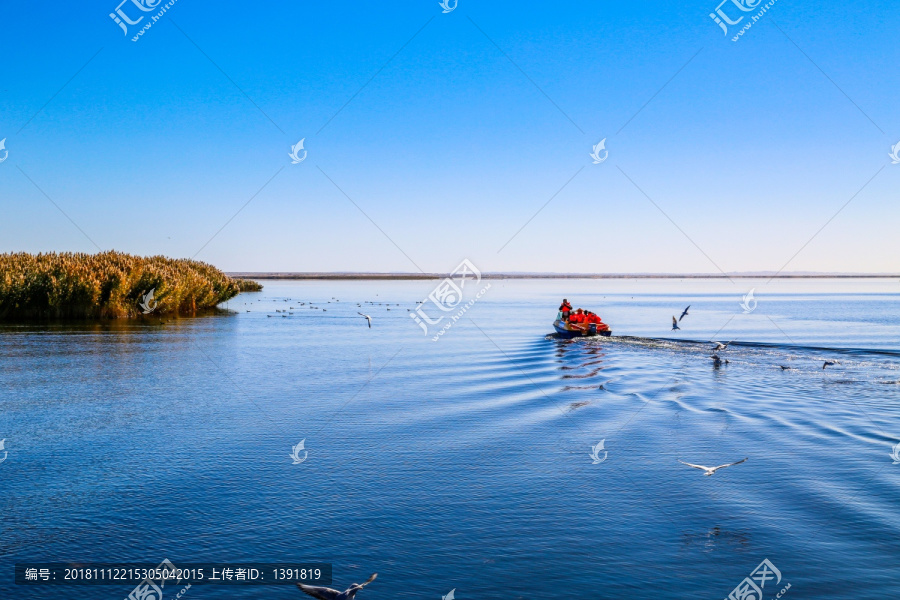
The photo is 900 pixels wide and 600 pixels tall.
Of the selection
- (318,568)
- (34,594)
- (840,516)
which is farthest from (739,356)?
(34,594)

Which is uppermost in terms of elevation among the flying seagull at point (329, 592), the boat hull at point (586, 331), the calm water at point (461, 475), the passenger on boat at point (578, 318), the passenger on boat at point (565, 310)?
the passenger on boat at point (565, 310)

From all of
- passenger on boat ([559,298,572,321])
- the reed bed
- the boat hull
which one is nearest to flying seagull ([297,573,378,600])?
the boat hull

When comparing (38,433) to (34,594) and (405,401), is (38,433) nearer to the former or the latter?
(34,594)

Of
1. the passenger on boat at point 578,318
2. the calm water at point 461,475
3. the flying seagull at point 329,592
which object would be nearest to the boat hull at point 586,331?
the passenger on boat at point 578,318

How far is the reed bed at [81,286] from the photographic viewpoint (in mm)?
39438

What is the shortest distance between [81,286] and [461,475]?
1460 inches

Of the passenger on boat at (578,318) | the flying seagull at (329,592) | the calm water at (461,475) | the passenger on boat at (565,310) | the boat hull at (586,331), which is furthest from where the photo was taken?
the passenger on boat at (565,310)

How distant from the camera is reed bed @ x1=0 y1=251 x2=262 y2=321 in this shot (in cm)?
3944

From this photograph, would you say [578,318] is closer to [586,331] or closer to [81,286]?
[586,331]

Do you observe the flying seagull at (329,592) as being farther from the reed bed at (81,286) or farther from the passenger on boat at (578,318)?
the reed bed at (81,286)

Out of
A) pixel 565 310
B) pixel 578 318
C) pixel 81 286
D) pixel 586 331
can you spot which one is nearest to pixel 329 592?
pixel 586 331

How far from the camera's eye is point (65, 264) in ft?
133

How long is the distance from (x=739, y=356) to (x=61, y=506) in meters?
27.8

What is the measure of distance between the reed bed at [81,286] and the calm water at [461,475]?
1639 centimetres
